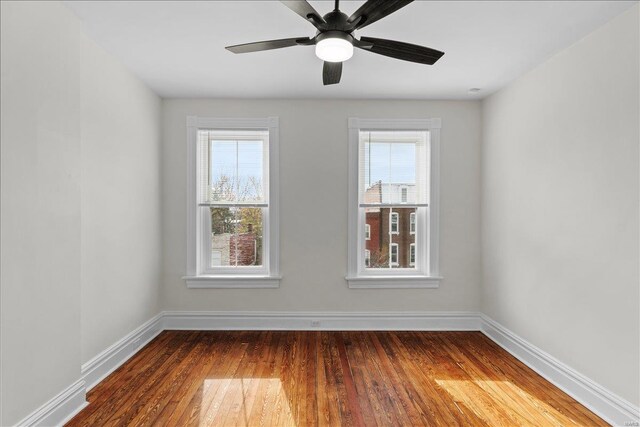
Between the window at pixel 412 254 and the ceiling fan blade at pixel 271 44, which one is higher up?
the ceiling fan blade at pixel 271 44

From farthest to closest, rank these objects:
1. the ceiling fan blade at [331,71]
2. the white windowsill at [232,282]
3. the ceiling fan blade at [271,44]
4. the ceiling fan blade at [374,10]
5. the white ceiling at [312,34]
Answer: the white windowsill at [232,282] < the white ceiling at [312,34] < the ceiling fan blade at [331,71] < the ceiling fan blade at [271,44] < the ceiling fan blade at [374,10]

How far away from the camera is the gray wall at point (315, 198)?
404cm

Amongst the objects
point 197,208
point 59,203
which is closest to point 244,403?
point 59,203

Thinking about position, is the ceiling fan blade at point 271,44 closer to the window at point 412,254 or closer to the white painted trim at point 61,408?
the white painted trim at point 61,408

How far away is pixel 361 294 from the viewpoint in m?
4.08

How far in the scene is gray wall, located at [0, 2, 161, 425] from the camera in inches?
74.2

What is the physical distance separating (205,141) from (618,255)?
153 inches

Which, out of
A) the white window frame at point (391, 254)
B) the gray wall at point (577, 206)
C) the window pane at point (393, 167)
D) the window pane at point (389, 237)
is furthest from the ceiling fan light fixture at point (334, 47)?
the white window frame at point (391, 254)

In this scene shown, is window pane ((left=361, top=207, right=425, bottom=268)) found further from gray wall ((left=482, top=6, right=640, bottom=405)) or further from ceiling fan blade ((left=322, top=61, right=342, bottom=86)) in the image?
ceiling fan blade ((left=322, top=61, right=342, bottom=86))

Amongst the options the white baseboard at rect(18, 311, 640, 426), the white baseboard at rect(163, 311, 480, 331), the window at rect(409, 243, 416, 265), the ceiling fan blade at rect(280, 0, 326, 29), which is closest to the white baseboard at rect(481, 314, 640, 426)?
the white baseboard at rect(18, 311, 640, 426)

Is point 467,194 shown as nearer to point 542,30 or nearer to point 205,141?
point 542,30

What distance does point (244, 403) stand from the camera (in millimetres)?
2518

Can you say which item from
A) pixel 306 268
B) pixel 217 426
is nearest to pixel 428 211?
pixel 306 268

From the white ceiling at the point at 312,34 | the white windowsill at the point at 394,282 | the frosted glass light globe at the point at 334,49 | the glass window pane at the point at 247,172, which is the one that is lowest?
the white windowsill at the point at 394,282
